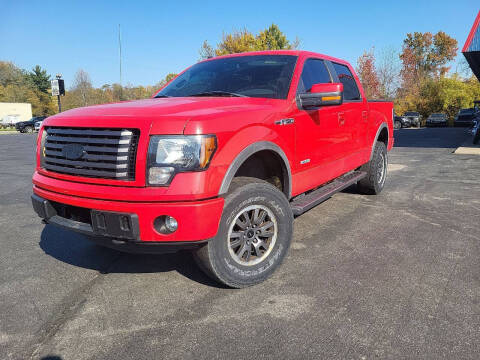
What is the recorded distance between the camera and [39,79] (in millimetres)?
78250

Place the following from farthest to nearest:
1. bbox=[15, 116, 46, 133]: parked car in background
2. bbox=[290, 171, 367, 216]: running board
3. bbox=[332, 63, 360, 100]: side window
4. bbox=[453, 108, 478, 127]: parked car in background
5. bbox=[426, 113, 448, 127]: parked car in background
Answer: bbox=[15, 116, 46, 133]: parked car in background
bbox=[426, 113, 448, 127]: parked car in background
bbox=[453, 108, 478, 127]: parked car in background
bbox=[332, 63, 360, 100]: side window
bbox=[290, 171, 367, 216]: running board

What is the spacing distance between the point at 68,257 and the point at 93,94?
77017 mm

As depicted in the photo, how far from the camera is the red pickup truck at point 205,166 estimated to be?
2342mm

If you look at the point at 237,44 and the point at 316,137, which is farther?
the point at 237,44

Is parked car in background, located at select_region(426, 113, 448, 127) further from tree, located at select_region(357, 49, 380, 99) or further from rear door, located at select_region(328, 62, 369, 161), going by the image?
rear door, located at select_region(328, 62, 369, 161)

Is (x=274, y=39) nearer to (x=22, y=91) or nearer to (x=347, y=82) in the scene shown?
(x=347, y=82)

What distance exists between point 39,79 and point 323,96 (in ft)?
293

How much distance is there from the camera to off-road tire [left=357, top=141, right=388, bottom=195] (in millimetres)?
5516

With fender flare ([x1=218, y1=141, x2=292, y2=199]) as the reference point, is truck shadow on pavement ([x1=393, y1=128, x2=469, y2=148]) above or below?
below

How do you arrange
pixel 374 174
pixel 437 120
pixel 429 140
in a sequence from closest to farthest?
1. pixel 374 174
2. pixel 429 140
3. pixel 437 120

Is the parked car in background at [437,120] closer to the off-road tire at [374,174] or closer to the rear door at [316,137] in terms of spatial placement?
the off-road tire at [374,174]

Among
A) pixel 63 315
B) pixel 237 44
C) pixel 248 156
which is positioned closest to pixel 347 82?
pixel 248 156

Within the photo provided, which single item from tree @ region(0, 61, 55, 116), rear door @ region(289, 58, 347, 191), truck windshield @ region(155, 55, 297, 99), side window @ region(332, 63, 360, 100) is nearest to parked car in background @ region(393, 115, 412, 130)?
side window @ region(332, 63, 360, 100)

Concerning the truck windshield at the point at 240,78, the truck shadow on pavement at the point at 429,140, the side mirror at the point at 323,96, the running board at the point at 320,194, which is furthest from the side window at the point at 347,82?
the truck shadow on pavement at the point at 429,140
